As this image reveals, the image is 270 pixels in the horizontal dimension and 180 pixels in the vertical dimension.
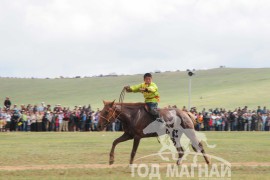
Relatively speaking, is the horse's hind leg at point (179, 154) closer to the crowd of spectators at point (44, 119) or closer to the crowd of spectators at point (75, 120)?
the crowd of spectators at point (75, 120)

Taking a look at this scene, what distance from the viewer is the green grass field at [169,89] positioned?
89.8 meters

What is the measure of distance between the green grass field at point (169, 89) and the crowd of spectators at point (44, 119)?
29765mm

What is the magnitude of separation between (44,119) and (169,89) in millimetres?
57113

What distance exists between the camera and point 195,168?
2092 cm

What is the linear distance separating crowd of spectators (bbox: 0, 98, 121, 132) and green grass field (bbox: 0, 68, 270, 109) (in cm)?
2976

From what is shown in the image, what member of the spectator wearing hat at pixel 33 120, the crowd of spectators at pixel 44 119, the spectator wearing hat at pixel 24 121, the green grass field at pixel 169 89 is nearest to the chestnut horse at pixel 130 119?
the crowd of spectators at pixel 44 119

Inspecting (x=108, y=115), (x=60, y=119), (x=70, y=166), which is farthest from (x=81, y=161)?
(x=60, y=119)

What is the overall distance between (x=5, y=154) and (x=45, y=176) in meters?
8.28

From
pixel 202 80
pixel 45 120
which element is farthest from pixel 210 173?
pixel 202 80

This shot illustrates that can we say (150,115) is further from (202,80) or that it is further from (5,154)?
(202,80)

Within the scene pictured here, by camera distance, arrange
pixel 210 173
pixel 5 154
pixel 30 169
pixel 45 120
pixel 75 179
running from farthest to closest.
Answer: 1. pixel 45 120
2. pixel 5 154
3. pixel 30 169
4. pixel 210 173
5. pixel 75 179

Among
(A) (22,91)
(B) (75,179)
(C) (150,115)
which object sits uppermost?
(A) (22,91)

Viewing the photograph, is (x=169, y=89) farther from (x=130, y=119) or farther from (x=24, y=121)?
(x=130, y=119)

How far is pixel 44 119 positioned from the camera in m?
50.8
